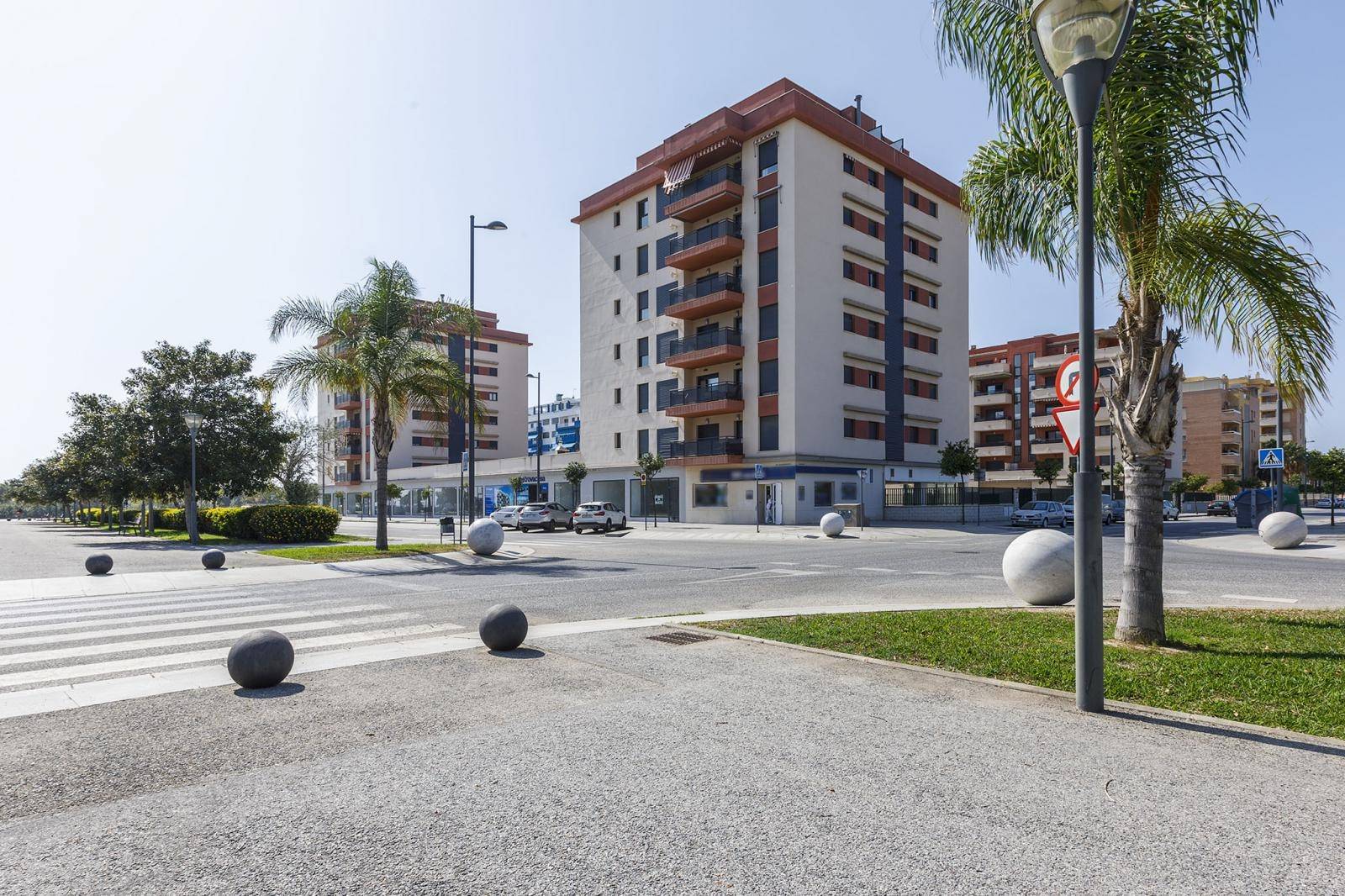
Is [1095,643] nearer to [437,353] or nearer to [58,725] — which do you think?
[58,725]

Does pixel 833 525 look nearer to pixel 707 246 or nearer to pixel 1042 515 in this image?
pixel 1042 515

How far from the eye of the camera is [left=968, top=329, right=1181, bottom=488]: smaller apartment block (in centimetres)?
7781

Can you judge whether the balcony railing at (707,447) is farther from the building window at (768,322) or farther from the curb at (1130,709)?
the curb at (1130,709)

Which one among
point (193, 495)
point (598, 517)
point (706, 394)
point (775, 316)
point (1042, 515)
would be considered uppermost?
point (775, 316)

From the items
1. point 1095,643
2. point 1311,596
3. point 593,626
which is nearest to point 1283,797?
point 1095,643

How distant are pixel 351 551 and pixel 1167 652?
19.2m

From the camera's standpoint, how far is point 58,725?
17.5ft

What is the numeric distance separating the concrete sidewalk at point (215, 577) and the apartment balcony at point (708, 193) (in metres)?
30.2

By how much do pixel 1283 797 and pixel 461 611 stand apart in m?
9.02

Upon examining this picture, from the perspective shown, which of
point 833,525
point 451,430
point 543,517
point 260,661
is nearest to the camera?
point 260,661

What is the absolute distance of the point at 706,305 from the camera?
44.6 metres

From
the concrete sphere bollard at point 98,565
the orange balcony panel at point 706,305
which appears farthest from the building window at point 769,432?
the concrete sphere bollard at point 98,565

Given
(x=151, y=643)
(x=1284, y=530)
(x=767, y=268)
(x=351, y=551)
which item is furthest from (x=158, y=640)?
(x=767, y=268)

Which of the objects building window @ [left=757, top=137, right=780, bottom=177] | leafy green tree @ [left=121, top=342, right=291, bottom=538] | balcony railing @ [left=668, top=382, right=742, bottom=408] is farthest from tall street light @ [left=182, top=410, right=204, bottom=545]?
building window @ [left=757, top=137, right=780, bottom=177]
